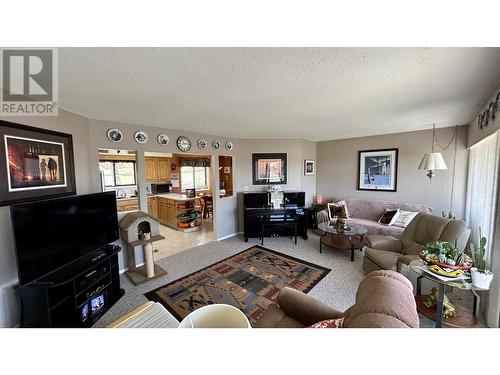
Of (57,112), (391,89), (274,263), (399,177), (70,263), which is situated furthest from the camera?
(399,177)

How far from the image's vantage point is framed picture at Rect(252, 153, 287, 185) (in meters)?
4.39

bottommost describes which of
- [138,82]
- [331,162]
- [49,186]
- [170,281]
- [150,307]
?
[170,281]

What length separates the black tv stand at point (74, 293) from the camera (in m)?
1.53

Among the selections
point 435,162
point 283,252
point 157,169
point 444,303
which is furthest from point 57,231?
point 435,162

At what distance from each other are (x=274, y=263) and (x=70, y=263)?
249cm

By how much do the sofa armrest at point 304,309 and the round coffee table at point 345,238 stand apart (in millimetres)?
1998

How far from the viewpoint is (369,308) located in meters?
0.79

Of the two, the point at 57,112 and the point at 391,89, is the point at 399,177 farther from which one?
the point at 57,112

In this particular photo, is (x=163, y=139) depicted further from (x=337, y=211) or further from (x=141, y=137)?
(x=337, y=211)

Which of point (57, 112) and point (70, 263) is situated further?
point (57, 112)

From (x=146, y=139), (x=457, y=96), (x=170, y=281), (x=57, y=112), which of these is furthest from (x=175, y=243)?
(x=457, y=96)

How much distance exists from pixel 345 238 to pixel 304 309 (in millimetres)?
2430

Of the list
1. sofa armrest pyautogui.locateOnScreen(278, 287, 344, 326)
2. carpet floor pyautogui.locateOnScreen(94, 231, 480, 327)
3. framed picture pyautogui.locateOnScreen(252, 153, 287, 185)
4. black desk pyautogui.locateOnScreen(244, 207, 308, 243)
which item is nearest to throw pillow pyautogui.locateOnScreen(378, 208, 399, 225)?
carpet floor pyautogui.locateOnScreen(94, 231, 480, 327)

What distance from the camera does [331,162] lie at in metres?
4.86
